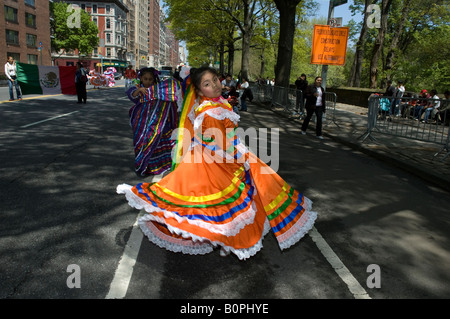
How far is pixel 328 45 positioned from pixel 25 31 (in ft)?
162

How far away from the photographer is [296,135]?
11.5m

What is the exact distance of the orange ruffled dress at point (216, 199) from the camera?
3139 mm

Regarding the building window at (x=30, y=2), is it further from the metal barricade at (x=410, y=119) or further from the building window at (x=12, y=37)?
the metal barricade at (x=410, y=119)

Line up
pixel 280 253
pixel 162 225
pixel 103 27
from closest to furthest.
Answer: pixel 162 225 < pixel 280 253 < pixel 103 27

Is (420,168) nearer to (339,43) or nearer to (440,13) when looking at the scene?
(339,43)

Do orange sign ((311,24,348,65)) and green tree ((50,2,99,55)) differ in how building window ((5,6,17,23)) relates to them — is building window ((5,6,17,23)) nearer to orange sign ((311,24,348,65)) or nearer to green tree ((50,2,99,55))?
green tree ((50,2,99,55))

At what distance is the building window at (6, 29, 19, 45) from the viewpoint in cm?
4650

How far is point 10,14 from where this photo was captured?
4662 centimetres

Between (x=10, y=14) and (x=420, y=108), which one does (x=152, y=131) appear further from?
(x=10, y=14)

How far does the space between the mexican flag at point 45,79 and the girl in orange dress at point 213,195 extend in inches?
633

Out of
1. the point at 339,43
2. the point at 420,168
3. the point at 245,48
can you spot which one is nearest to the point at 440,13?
the point at 245,48

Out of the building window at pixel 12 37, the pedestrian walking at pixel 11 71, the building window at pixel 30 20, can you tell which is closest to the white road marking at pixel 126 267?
the pedestrian walking at pixel 11 71

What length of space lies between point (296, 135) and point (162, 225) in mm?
8914

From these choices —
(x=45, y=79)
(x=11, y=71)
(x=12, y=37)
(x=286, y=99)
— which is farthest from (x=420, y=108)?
(x=12, y=37)
